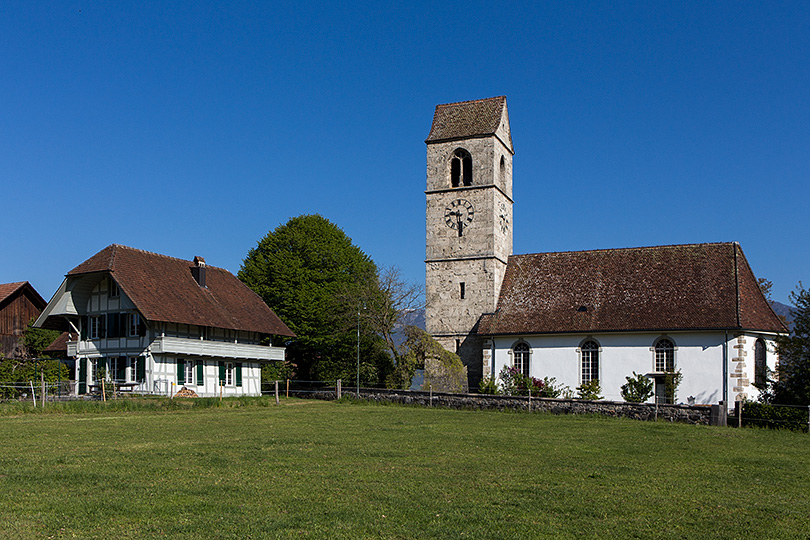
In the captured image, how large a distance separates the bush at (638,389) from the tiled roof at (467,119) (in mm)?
15675

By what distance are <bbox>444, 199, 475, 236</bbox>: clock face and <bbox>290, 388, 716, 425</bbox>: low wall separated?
12.0 meters

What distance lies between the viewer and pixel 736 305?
3712 centimetres

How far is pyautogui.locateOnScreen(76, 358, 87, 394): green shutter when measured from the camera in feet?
127

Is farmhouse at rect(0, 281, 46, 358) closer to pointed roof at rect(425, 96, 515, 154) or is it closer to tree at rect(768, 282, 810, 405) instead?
pointed roof at rect(425, 96, 515, 154)

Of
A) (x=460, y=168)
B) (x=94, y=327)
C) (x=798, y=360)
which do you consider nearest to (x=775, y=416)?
(x=798, y=360)

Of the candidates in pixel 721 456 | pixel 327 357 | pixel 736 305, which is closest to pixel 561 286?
Answer: pixel 736 305

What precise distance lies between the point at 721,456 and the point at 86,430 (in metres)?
14.8

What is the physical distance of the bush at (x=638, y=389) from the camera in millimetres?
36656

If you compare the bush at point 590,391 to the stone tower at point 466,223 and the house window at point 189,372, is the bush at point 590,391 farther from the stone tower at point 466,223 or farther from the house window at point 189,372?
the house window at point 189,372

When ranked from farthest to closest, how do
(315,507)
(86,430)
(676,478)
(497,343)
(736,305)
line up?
(497,343)
(736,305)
(86,430)
(676,478)
(315,507)

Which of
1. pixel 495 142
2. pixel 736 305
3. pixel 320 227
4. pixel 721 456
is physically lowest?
pixel 721 456

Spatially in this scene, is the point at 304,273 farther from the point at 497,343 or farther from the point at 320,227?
the point at 497,343

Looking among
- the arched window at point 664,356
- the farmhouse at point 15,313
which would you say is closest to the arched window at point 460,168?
the arched window at point 664,356

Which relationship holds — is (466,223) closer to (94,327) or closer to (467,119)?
(467,119)
